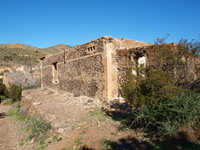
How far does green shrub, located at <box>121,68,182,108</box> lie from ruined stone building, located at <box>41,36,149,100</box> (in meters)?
2.51

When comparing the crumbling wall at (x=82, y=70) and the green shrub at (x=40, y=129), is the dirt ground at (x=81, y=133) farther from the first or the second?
the crumbling wall at (x=82, y=70)

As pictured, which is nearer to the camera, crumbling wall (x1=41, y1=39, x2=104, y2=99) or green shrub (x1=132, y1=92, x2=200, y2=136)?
green shrub (x1=132, y1=92, x2=200, y2=136)

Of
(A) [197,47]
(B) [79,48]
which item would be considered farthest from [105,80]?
(A) [197,47]

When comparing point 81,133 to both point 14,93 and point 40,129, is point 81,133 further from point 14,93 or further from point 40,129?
point 14,93

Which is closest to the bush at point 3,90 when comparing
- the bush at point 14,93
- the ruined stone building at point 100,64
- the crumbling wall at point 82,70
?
the bush at point 14,93

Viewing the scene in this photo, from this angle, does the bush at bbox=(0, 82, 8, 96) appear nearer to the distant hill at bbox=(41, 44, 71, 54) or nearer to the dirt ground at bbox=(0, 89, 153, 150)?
the dirt ground at bbox=(0, 89, 153, 150)

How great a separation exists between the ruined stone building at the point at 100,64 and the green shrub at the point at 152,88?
251 centimetres

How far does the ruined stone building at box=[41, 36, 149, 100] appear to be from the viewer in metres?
7.32

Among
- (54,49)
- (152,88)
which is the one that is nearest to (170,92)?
(152,88)

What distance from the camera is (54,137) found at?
5121 millimetres

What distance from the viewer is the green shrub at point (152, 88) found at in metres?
3.68

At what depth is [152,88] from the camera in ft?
12.5

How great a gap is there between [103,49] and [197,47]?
14.2ft

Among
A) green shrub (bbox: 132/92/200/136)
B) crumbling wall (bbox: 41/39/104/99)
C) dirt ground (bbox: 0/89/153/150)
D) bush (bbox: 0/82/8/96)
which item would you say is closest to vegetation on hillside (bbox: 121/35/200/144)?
green shrub (bbox: 132/92/200/136)
